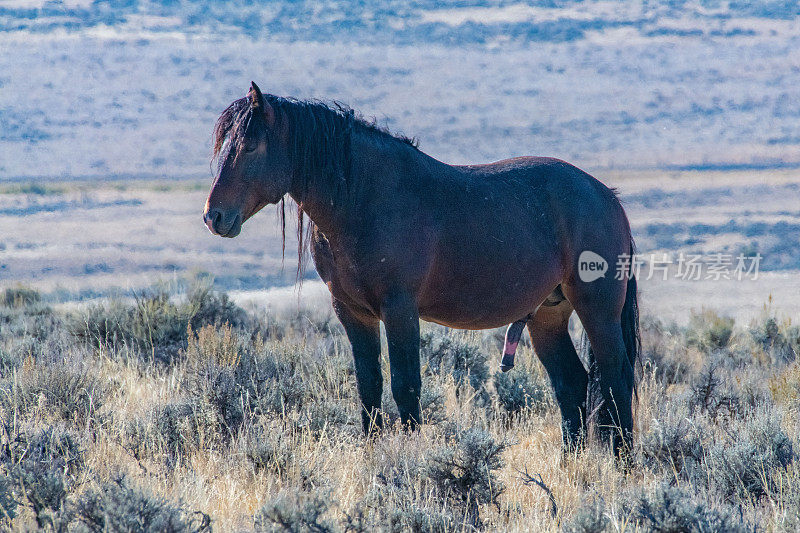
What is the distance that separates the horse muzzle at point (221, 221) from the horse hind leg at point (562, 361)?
8.51 feet

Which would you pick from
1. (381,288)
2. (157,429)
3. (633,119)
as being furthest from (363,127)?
(633,119)

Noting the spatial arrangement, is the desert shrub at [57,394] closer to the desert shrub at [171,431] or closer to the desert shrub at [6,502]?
the desert shrub at [171,431]

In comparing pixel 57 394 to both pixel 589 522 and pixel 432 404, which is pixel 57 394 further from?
pixel 589 522

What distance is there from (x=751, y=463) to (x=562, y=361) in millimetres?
1823

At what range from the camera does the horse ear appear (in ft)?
16.7

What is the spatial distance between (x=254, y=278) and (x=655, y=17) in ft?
165

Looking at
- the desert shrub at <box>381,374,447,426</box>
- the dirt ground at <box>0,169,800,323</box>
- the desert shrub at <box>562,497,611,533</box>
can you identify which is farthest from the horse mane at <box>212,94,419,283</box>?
the dirt ground at <box>0,169,800,323</box>

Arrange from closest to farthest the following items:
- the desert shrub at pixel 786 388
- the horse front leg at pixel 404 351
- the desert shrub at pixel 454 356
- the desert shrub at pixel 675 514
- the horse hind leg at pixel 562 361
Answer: the desert shrub at pixel 675 514, the horse front leg at pixel 404 351, the horse hind leg at pixel 562 361, the desert shrub at pixel 786 388, the desert shrub at pixel 454 356

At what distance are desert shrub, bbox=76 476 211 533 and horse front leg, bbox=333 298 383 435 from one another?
202 centimetres

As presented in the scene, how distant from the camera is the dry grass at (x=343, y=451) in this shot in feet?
13.7

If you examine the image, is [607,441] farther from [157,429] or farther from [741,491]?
[157,429]

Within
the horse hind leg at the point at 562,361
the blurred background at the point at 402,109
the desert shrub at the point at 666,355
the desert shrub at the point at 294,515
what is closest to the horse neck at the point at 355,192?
the horse hind leg at the point at 562,361

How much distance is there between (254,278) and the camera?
1866 cm

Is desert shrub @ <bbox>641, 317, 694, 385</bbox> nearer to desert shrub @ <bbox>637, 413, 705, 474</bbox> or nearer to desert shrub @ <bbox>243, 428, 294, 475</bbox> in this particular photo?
desert shrub @ <bbox>637, 413, 705, 474</bbox>
